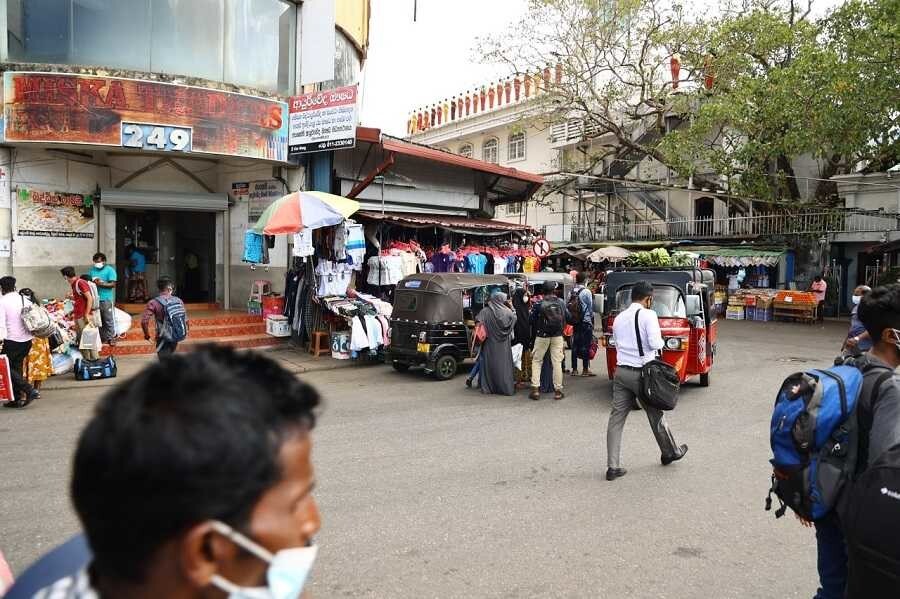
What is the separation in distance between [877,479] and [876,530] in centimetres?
17

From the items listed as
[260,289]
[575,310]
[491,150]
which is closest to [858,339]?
[575,310]

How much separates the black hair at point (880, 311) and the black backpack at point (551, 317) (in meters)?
6.20

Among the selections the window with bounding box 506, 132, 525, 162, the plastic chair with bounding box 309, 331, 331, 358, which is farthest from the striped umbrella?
the window with bounding box 506, 132, 525, 162

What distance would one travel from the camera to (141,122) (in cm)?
1181

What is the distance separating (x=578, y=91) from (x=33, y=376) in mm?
21776

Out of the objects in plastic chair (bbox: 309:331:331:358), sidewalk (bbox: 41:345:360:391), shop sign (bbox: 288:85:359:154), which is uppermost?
shop sign (bbox: 288:85:359:154)

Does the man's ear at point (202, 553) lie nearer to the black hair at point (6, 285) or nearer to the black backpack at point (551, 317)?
the black backpack at point (551, 317)

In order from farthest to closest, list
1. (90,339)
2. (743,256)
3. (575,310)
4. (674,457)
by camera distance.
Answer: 1. (743,256)
2. (575,310)
3. (90,339)
4. (674,457)

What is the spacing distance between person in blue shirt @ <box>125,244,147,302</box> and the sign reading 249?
370 cm

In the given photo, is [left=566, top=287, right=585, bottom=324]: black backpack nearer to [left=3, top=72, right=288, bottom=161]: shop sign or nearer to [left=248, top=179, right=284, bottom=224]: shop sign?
[left=248, top=179, right=284, bottom=224]: shop sign

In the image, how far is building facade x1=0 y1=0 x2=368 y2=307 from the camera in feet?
38.0

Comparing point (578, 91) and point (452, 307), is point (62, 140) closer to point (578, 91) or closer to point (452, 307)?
point (452, 307)

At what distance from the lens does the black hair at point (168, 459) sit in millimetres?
1029

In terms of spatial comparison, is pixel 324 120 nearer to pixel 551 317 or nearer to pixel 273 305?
pixel 273 305
